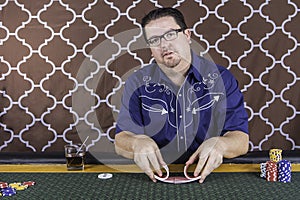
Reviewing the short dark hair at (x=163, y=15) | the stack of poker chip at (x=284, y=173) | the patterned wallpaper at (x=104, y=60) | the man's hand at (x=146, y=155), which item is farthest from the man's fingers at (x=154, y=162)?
the patterned wallpaper at (x=104, y=60)

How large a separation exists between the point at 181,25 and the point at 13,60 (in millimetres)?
1437

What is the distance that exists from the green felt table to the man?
47cm

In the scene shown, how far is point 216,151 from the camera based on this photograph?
70.6 inches

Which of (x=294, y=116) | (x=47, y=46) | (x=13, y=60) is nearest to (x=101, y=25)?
(x=47, y=46)

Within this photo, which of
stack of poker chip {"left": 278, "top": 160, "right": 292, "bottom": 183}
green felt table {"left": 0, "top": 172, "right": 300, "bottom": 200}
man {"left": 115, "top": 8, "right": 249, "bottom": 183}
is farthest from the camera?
man {"left": 115, "top": 8, "right": 249, "bottom": 183}

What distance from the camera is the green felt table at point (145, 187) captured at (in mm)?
1523

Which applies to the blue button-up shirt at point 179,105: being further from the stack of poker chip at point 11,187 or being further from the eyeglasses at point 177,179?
the stack of poker chip at point 11,187

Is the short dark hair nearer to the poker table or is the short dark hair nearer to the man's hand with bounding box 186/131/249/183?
the man's hand with bounding box 186/131/249/183

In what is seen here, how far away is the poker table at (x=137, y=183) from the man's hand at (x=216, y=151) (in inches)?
1.5

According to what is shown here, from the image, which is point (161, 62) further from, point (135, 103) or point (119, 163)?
point (119, 163)

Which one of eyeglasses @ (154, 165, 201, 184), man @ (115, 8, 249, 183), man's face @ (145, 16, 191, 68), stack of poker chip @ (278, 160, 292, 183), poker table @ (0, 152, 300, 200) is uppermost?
man's face @ (145, 16, 191, 68)

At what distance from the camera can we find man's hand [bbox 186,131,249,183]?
171 centimetres

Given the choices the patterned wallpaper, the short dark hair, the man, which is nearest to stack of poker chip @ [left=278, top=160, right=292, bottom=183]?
the man

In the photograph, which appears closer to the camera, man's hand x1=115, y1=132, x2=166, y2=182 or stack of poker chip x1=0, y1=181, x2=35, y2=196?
stack of poker chip x1=0, y1=181, x2=35, y2=196
